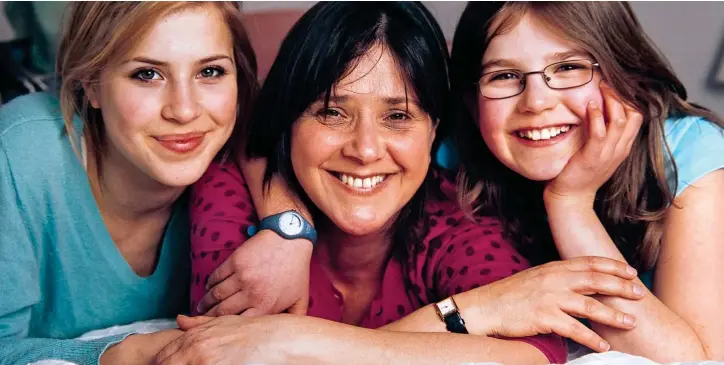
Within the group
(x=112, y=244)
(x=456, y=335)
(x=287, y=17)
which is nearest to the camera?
(x=456, y=335)

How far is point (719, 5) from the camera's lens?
134 centimetres

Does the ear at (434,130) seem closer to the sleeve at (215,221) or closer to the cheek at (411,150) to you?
the cheek at (411,150)

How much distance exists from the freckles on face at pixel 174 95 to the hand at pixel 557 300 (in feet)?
1.38

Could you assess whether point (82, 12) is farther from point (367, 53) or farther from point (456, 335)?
point (456, 335)

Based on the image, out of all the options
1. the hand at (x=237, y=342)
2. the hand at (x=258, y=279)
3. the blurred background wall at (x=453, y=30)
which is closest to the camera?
the hand at (x=237, y=342)

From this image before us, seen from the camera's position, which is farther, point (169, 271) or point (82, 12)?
point (169, 271)

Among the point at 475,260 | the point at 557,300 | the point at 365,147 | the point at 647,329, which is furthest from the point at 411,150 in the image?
the point at 647,329

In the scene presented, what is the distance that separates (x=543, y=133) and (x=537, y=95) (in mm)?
65

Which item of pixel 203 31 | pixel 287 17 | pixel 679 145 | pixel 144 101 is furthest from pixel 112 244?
pixel 679 145

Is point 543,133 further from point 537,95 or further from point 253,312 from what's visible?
point 253,312

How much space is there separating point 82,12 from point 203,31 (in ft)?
0.54

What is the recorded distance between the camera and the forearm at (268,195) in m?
1.19

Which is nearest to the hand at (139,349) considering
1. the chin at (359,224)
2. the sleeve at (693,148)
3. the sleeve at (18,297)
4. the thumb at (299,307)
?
the sleeve at (18,297)

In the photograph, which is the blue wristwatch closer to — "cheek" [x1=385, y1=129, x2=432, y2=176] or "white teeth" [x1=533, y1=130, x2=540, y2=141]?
"cheek" [x1=385, y1=129, x2=432, y2=176]
